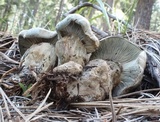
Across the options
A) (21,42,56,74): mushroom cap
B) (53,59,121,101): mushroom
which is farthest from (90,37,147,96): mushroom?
(21,42,56,74): mushroom cap

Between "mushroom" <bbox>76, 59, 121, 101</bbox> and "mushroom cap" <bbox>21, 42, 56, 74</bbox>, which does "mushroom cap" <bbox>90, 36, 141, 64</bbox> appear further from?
"mushroom cap" <bbox>21, 42, 56, 74</bbox>

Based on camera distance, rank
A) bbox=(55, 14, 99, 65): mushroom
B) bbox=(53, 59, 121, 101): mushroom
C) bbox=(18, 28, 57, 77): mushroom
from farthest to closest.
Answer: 1. bbox=(18, 28, 57, 77): mushroom
2. bbox=(55, 14, 99, 65): mushroom
3. bbox=(53, 59, 121, 101): mushroom

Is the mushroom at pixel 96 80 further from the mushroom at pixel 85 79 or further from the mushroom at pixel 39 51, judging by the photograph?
the mushroom at pixel 39 51

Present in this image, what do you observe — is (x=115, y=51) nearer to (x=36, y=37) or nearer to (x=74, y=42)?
(x=74, y=42)

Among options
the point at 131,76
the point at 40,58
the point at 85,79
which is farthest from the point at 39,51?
the point at 131,76

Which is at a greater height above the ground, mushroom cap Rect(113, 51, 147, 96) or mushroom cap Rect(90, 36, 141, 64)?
mushroom cap Rect(90, 36, 141, 64)

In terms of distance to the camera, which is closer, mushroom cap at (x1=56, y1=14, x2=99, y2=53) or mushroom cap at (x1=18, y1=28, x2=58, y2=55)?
mushroom cap at (x1=56, y1=14, x2=99, y2=53)
